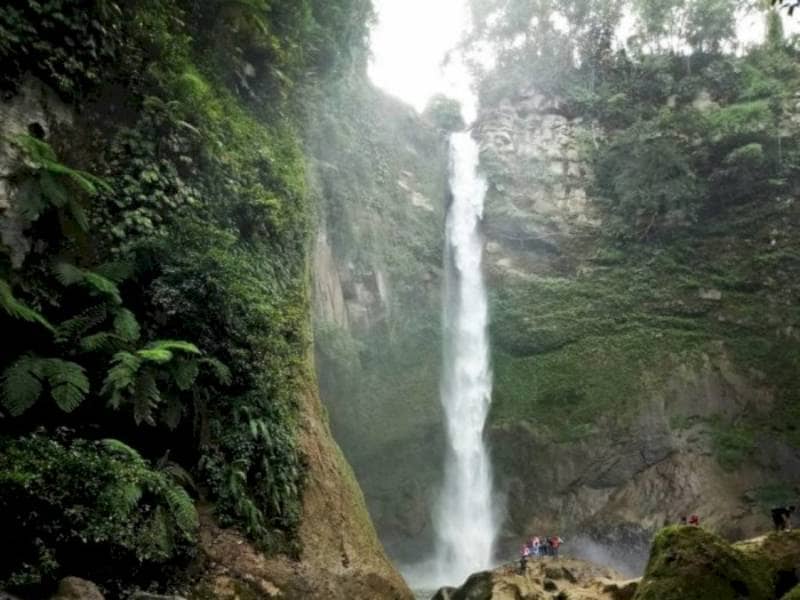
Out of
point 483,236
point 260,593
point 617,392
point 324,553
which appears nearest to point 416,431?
point 617,392

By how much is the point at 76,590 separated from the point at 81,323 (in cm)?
283

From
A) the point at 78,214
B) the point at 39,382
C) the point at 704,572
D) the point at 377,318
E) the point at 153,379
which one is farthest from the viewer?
the point at 377,318

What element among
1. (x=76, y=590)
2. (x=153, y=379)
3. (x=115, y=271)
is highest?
(x=115, y=271)

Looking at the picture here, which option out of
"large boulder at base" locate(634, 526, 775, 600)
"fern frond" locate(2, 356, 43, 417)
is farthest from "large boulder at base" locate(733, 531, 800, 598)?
"fern frond" locate(2, 356, 43, 417)

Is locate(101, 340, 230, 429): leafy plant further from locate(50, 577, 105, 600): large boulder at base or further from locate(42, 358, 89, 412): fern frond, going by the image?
locate(50, 577, 105, 600): large boulder at base

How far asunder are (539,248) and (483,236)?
2270mm

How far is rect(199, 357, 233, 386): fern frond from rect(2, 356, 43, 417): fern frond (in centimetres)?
193

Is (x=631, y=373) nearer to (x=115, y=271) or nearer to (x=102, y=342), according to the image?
(x=115, y=271)

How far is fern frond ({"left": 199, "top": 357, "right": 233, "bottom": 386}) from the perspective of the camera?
304 inches

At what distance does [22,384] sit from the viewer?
5.72 metres

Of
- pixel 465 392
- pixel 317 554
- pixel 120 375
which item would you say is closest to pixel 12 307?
pixel 120 375

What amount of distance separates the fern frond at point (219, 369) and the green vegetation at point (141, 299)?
0.04 metres

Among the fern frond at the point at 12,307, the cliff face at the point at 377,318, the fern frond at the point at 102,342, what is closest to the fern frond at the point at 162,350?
the fern frond at the point at 102,342

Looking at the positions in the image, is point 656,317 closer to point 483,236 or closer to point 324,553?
point 483,236
